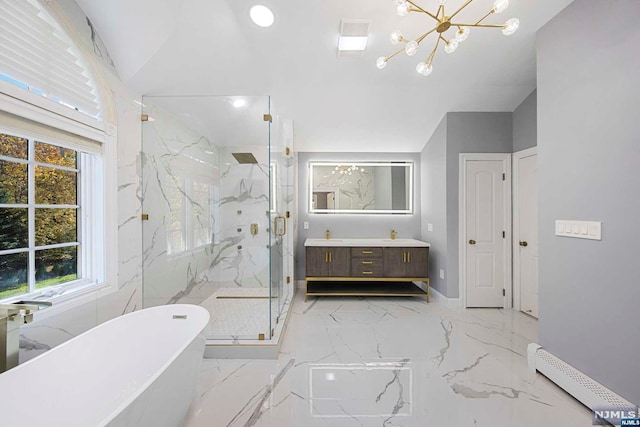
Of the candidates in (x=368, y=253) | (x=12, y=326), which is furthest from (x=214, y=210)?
(x=368, y=253)

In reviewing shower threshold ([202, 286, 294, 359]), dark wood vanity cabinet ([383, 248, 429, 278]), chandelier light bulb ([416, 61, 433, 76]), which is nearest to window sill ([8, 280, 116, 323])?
shower threshold ([202, 286, 294, 359])

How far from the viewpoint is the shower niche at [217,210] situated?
2506mm

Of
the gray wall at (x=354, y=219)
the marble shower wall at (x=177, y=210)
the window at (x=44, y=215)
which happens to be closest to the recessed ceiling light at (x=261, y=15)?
the marble shower wall at (x=177, y=210)

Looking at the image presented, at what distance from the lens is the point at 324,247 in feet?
12.0

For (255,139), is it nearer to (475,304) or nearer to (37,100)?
(37,100)

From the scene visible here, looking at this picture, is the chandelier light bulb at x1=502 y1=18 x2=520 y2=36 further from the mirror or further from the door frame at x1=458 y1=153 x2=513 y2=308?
the mirror

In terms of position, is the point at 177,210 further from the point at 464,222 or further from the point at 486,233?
the point at 486,233

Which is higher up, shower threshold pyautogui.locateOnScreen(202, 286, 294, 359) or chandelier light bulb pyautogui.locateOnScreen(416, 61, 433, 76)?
chandelier light bulb pyautogui.locateOnScreen(416, 61, 433, 76)

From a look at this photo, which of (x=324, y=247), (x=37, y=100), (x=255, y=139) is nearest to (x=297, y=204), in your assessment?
(x=324, y=247)

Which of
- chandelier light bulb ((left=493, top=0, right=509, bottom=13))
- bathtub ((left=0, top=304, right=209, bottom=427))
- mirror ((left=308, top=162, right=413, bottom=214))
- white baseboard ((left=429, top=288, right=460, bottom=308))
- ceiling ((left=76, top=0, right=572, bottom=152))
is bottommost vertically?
white baseboard ((left=429, top=288, right=460, bottom=308))

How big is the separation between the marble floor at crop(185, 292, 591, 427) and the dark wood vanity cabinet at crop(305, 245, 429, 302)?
0.73 m

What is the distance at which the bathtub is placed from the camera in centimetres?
113

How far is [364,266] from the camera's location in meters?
3.63

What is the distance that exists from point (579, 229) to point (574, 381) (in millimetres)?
1013
